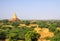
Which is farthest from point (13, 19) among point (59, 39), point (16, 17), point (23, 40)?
point (59, 39)

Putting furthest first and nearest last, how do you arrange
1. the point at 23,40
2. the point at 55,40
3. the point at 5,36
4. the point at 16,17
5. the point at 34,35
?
the point at 16,17 → the point at 5,36 → the point at 23,40 → the point at 34,35 → the point at 55,40

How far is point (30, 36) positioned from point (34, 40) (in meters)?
1.43

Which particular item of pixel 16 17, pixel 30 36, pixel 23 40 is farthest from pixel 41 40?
pixel 16 17

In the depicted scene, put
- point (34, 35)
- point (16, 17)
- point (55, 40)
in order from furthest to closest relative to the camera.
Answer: point (16, 17) → point (34, 35) → point (55, 40)

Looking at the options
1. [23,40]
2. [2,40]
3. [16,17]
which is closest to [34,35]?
[23,40]

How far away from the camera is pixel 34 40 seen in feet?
65.7

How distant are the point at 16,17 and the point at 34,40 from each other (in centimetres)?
2847

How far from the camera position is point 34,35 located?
1952 cm

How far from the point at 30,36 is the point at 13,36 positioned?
10.5 feet

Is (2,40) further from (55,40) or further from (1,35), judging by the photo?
(55,40)

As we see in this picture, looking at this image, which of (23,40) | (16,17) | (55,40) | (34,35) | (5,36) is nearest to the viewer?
(55,40)

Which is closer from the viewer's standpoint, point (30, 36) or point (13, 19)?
point (30, 36)

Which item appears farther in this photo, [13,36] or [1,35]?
[1,35]

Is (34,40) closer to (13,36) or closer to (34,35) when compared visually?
(34,35)
